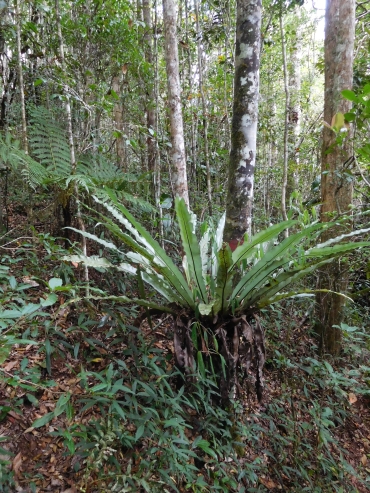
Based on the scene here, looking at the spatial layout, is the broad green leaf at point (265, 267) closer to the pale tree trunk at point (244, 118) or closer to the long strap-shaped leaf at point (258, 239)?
the long strap-shaped leaf at point (258, 239)

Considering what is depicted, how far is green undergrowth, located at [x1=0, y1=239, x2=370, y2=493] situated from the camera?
137 centimetres

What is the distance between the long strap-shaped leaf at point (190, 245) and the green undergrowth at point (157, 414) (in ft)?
1.66

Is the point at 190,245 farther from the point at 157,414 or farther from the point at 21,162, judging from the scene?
the point at 21,162

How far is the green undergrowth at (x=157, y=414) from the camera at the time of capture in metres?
1.37

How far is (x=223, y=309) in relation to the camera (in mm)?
1841

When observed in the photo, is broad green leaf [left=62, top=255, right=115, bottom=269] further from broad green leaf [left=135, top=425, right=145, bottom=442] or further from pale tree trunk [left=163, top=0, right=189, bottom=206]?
pale tree trunk [left=163, top=0, right=189, bottom=206]

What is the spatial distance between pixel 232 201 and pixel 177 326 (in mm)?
969

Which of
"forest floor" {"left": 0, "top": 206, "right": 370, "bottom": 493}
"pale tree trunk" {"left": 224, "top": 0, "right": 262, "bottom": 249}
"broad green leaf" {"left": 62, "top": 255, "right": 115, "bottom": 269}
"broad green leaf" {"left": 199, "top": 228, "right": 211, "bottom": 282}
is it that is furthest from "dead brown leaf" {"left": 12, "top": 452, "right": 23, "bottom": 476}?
"pale tree trunk" {"left": 224, "top": 0, "right": 262, "bottom": 249}

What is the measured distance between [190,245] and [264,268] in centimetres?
46

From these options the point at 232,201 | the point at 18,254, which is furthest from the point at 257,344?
the point at 18,254

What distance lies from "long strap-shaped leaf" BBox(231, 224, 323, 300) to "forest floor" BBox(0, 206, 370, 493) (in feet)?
1.85

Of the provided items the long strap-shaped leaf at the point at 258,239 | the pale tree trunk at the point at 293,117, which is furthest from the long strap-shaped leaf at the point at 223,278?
the pale tree trunk at the point at 293,117

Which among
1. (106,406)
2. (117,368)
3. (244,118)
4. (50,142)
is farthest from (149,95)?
(106,406)

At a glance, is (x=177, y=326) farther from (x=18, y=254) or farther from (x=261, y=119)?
(x=261, y=119)
